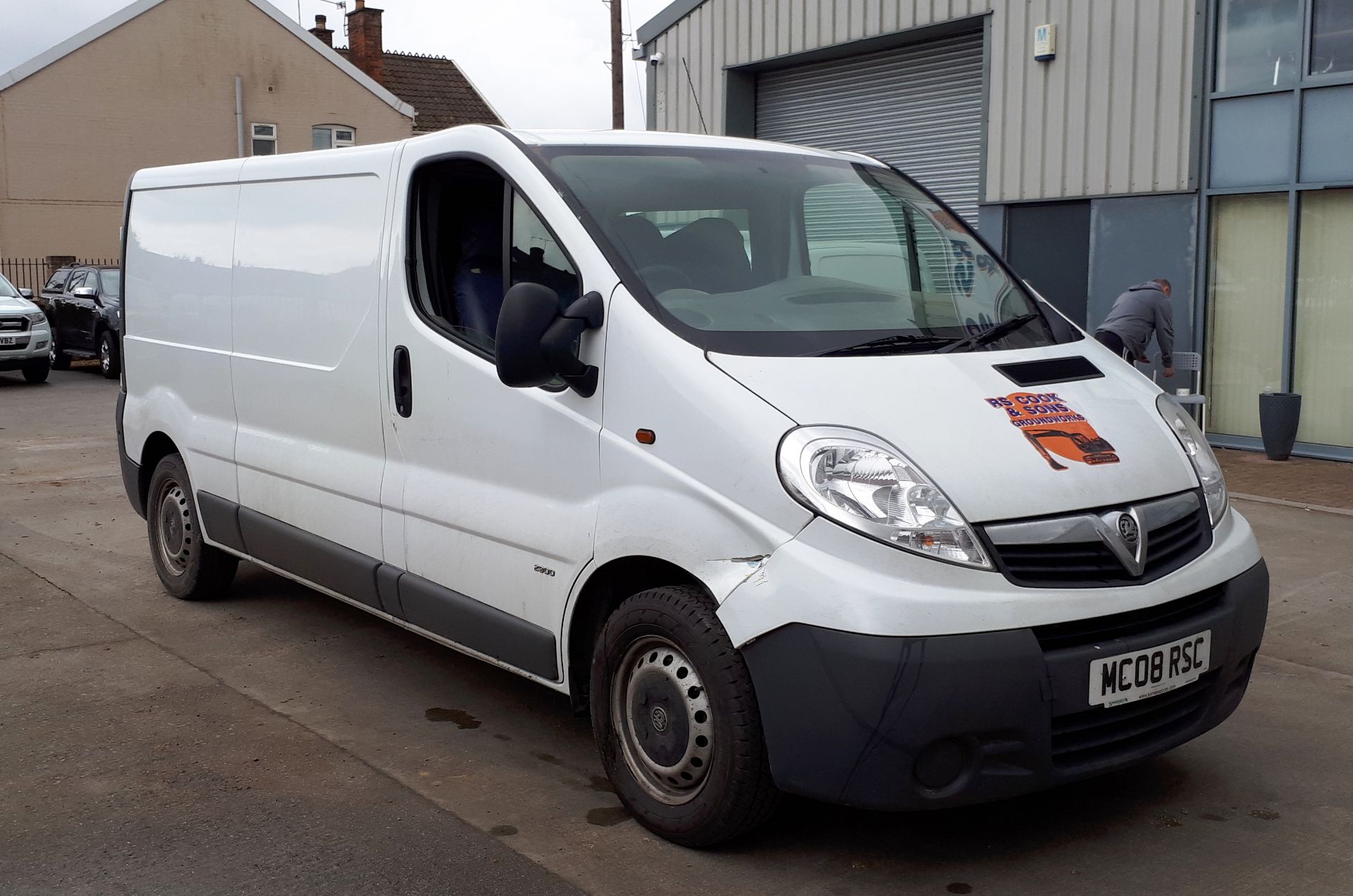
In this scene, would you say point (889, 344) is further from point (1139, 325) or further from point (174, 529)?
point (1139, 325)

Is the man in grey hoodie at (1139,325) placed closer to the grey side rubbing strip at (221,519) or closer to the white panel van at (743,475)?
the white panel van at (743,475)

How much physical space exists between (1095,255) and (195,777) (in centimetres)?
1118

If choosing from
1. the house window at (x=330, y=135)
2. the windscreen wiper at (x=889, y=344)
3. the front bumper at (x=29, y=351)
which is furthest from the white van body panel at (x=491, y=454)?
the house window at (x=330, y=135)

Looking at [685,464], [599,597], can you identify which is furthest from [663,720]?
[685,464]

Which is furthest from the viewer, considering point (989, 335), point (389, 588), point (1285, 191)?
point (1285, 191)

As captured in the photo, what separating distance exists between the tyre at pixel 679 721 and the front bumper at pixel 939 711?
11 centimetres

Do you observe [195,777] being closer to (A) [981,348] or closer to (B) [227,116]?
(A) [981,348]

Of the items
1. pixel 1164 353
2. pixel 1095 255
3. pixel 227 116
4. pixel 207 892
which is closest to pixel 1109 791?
pixel 207 892

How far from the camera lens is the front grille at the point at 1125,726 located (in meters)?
3.41

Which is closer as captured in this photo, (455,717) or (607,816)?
(607,816)

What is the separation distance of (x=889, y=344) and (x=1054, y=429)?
0.53m

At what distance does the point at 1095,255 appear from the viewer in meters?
13.5

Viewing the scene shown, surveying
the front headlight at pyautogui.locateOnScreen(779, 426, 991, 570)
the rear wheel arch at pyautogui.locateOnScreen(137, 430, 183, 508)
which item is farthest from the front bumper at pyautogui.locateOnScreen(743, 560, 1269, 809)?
the rear wheel arch at pyautogui.locateOnScreen(137, 430, 183, 508)

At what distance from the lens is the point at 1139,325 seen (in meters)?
12.2
